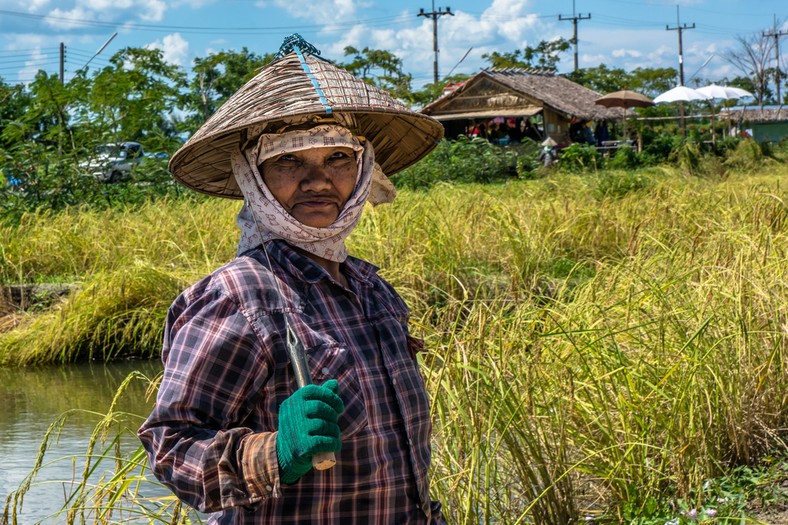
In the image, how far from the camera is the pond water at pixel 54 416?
484cm

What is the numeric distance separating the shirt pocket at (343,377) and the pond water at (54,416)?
291 cm

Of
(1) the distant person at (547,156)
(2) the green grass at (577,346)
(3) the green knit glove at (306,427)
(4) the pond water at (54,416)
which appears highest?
(1) the distant person at (547,156)

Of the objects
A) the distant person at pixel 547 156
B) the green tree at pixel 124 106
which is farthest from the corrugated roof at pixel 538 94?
the green tree at pixel 124 106

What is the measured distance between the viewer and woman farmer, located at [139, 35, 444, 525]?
1534 mm

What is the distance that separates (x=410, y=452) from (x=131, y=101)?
1205cm

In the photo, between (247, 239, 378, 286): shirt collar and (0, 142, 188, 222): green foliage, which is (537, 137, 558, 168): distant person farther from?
(247, 239, 378, 286): shirt collar

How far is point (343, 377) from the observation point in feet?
5.47

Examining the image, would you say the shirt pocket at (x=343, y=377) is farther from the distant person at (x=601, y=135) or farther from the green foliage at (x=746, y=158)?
the distant person at (x=601, y=135)

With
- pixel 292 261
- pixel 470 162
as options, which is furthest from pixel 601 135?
pixel 292 261

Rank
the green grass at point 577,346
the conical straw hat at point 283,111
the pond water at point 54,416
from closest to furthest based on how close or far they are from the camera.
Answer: the conical straw hat at point 283,111 < the green grass at point 577,346 < the pond water at point 54,416

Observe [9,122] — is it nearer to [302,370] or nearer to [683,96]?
[302,370]

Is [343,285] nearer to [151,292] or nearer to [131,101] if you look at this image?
[151,292]

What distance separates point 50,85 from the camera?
12617mm

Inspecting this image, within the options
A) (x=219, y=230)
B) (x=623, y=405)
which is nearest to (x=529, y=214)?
(x=219, y=230)
